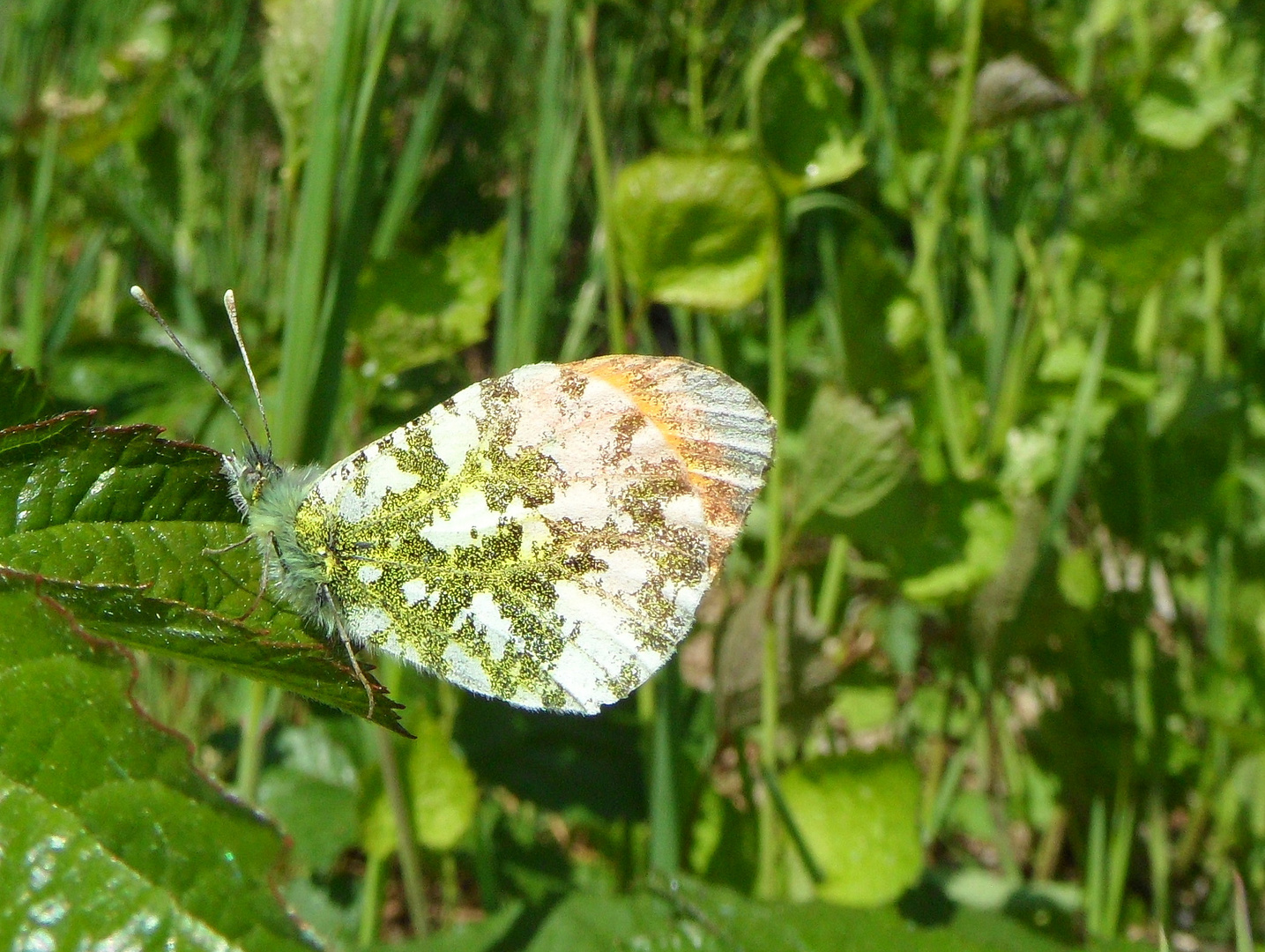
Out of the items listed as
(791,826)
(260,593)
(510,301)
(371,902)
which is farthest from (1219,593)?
(260,593)

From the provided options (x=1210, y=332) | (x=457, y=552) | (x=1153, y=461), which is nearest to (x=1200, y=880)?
(x=1153, y=461)

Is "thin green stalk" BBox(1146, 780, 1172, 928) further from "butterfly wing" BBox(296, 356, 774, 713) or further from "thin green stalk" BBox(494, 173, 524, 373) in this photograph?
"thin green stalk" BBox(494, 173, 524, 373)

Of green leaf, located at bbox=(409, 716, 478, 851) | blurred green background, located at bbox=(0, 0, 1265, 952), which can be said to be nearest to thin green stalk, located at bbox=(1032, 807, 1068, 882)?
blurred green background, located at bbox=(0, 0, 1265, 952)

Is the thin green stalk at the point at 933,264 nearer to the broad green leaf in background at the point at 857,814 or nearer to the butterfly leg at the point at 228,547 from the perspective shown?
the broad green leaf in background at the point at 857,814

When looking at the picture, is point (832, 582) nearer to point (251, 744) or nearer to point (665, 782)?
point (665, 782)

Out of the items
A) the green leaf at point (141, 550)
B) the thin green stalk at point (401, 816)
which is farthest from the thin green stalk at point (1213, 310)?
the green leaf at point (141, 550)

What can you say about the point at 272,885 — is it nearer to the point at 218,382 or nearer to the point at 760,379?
the point at 218,382
